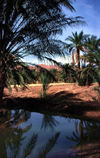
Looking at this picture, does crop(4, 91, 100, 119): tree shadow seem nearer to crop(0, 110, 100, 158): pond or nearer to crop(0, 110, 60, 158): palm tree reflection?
crop(0, 110, 100, 158): pond

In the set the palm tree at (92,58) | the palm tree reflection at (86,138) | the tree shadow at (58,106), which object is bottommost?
the palm tree reflection at (86,138)

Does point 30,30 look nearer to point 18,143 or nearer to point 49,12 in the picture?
point 49,12

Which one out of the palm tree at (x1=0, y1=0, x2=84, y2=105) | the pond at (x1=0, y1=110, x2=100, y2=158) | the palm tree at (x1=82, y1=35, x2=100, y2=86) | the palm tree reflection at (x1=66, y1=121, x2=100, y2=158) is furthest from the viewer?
the palm tree at (x1=82, y1=35, x2=100, y2=86)

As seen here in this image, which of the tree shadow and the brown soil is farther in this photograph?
the tree shadow

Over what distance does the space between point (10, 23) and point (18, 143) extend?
5.29m

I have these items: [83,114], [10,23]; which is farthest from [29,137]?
[10,23]

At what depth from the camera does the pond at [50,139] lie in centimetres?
392

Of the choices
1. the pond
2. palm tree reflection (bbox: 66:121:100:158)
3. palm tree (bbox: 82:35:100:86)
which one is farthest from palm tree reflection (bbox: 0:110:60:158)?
palm tree (bbox: 82:35:100:86)

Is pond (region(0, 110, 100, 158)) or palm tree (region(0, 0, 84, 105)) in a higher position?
palm tree (region(0, 0, 84, 105))

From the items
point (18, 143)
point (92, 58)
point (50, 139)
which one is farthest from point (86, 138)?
point (92, 58)

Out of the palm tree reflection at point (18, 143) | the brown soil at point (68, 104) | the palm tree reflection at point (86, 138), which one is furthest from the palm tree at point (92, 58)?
the palm tree reflection at point (18, 143)

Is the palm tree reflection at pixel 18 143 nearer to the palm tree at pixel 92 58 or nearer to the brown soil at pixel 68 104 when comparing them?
the brown soil at pixel 68 104

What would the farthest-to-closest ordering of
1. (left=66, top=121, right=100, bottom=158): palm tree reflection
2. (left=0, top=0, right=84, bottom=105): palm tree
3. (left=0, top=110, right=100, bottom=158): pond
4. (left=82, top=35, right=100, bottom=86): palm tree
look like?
(left=82, top=35, right=100, bottom=86): palm tree < (left=0, top=0, right=84, bottom=105): palm tree < (left=0, top=110, right=100, bottom=158): pond < (left=66, top=121, right=100, bottom=158): palm tree reflection

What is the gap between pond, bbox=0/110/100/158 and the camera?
392cm
